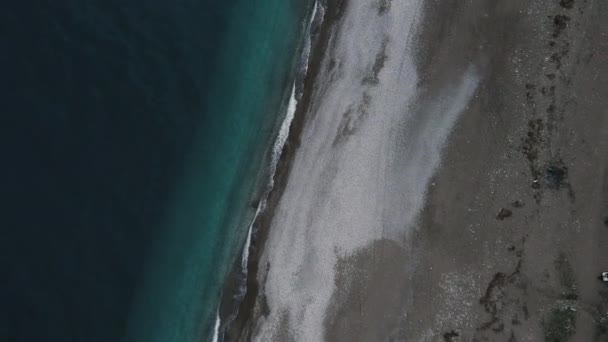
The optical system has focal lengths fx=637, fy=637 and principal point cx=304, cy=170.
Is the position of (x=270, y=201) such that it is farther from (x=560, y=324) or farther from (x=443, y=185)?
(x=560, y=324)

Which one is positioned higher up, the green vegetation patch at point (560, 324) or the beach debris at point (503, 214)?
the beach debris at point (503, 214)

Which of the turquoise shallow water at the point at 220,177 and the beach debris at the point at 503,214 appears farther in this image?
the turquoise shallow water at the point at 220,177

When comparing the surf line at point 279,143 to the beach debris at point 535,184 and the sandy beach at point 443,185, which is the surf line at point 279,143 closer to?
the sandy beach at point 443,185

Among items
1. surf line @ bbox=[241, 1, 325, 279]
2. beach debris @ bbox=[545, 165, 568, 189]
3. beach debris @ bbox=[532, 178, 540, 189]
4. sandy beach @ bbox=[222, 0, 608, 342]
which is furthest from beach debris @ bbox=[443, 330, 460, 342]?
surf line @ bbox=[241, 1, 325, 279]

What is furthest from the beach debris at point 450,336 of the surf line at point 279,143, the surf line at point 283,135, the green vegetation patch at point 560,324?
the surf line at point 283,135

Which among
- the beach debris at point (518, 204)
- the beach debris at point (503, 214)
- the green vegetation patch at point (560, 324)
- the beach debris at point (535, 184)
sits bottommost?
the green vegetation patch at point (560, 324)

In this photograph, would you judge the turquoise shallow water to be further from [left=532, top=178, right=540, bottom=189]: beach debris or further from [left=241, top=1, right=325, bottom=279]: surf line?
[left=532, top=178, right=540, bottom=189]: beach debris

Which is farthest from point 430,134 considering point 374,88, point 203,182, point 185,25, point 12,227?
point 12,227
